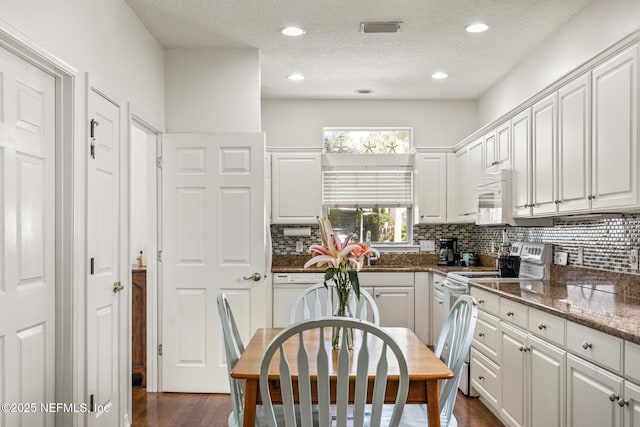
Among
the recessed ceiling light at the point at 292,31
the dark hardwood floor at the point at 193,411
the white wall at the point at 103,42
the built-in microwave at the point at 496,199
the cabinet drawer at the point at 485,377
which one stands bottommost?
the dark hardwood floor at the point at 193,411

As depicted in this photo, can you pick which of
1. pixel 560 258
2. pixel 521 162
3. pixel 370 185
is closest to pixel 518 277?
pixel 560 258

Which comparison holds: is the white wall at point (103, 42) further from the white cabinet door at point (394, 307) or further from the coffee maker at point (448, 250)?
the coffee maker at point (448, 250)

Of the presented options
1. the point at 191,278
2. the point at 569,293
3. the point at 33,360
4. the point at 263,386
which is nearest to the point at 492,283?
the point at 569,293

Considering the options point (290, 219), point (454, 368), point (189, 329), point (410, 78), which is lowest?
point (189, 329)

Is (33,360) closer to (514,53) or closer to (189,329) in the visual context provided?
(189,329)

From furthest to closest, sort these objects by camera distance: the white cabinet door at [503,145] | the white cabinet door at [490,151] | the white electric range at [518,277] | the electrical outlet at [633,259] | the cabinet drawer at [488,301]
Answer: the white cabinet door at [490,151], the white cabinet door at [503,145], the white electric range at [518,277], the cabinet drawer at [488,301], the electrical outlet at [633,259]

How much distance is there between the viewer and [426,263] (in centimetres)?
593

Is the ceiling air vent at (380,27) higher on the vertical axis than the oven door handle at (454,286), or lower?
higher

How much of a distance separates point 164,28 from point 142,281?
193 centimetres

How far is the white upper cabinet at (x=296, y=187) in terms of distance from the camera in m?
5.56

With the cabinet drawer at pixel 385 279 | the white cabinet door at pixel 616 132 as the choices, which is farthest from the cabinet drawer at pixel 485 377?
the cabinet drawer at pixel 385 279

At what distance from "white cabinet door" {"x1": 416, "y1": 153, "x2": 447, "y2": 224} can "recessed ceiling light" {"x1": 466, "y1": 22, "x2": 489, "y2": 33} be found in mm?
1900

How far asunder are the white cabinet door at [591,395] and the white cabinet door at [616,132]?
0.82 meters

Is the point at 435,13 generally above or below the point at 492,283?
above
